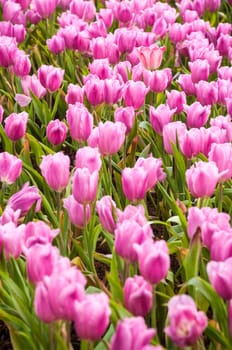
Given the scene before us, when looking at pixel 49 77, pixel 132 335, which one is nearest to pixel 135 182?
pixel 132 335

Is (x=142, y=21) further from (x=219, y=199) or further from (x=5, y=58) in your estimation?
(x=219, y=199)

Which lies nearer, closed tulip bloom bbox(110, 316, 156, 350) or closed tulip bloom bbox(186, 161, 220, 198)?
closed tulip bloom bbox(110, 316, 156, 350)

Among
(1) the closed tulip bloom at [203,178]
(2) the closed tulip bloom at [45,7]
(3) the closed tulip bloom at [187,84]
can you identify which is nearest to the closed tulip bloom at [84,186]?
(1) the closed tulip bloom at [203,178]

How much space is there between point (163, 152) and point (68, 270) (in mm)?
1294

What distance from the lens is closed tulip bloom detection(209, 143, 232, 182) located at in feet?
6.40

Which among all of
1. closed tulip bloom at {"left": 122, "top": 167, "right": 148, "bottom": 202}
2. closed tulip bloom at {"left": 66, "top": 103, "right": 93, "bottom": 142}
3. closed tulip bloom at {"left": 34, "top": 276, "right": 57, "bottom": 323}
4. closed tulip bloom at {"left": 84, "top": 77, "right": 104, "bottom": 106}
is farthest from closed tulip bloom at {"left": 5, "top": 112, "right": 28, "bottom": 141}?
closed tulip bloom at {"left": 34, "top": 276, "right": 57, "bottom": 323}

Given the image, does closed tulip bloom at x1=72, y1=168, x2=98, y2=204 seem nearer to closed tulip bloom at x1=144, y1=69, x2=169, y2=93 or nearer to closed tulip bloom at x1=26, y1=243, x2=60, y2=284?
closed tulip bloom at x1=26, y1=243, x2=60, y2=284

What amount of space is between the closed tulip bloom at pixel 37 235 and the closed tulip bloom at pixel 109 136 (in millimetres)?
549

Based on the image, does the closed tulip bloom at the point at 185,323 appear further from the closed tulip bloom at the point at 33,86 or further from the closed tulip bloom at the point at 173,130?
the closed tulip bloom at the point at 33,86

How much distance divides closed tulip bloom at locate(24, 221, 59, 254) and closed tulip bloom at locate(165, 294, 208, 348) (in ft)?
1.16

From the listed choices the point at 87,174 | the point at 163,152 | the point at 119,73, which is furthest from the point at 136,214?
the point at 119,73

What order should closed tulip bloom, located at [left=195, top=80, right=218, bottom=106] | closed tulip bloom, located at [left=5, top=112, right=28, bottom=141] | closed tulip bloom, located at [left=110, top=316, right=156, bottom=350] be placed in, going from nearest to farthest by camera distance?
closed tulip bloom, located at [left=110, top=316, right=156, bottom=350]
closed tulip bloom, located at [left=5, top=112, right=28, bottom=141]
closed tulip bloom, located at [left=195, top=80, right=218, bottom=106]

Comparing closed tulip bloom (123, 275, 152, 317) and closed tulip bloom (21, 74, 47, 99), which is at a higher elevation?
closed tulip bloom (123, 275, 152, 317)

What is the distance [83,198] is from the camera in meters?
1.80
